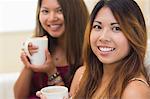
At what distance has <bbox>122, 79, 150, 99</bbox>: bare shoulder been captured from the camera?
93 cm

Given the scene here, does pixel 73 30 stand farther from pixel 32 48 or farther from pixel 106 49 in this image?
pixel 106 49

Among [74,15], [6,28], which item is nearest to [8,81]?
[6,28]

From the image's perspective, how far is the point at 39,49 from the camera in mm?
1221

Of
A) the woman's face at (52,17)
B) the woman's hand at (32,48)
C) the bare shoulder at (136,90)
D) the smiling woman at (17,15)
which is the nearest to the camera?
the bare shoulder at (136,90)

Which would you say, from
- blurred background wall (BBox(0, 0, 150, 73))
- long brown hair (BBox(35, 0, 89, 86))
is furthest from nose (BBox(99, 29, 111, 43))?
blurred background wall (BBox(0, 0, 150, 73))

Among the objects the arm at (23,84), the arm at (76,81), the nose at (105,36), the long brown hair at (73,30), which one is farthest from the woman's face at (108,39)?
the arm at (23,84)

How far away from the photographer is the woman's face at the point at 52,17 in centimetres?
135

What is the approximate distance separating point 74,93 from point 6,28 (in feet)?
2.80

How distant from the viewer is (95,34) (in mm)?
1049

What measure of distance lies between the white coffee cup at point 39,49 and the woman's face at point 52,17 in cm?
16

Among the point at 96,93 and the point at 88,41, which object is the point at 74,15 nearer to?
the point at 88,41

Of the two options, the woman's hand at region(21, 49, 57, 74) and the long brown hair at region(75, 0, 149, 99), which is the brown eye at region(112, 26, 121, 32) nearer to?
the long brown hair at region(75, 0, 149, 99)

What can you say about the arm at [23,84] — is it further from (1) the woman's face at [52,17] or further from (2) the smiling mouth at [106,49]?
(2) the smiling mouth at [106,49]

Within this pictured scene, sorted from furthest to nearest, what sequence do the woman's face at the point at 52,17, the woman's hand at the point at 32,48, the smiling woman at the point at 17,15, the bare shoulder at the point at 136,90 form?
the smiling woman at the point at 17,15, the woman's face at the point at 52,17, the woman's hand at the point at 32,48, the bare shoulder at the point at 136,90
